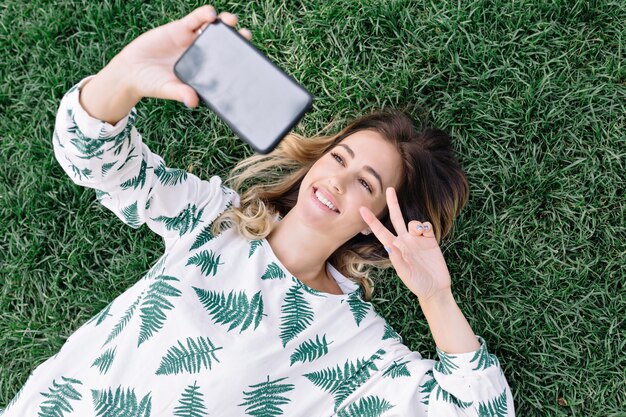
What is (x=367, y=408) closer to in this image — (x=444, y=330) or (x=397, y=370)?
(x=397, y=370)

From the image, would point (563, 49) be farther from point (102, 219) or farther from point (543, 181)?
point (102, 219)

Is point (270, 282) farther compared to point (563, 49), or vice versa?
point (563, 49)

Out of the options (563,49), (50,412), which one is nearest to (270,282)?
(50,412)

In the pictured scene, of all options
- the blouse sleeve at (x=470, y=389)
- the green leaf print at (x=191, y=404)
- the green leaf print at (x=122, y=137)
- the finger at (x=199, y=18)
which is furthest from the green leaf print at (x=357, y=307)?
the finger at (x=199, y=18)

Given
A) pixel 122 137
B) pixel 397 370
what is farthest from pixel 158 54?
pixel 397 370

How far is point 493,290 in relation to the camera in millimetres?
3541

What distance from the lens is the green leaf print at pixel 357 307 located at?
119 inches

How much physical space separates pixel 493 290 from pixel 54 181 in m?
2.83

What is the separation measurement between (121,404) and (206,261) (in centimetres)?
75

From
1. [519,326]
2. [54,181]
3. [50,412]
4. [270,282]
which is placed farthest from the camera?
[54,181]

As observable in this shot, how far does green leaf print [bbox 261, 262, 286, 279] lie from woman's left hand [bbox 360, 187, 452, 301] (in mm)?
572

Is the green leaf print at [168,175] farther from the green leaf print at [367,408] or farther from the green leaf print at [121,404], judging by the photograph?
the green leaf print at [367,408]

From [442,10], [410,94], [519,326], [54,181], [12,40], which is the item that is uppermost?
[442,10]

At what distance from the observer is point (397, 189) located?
2.99 meters
